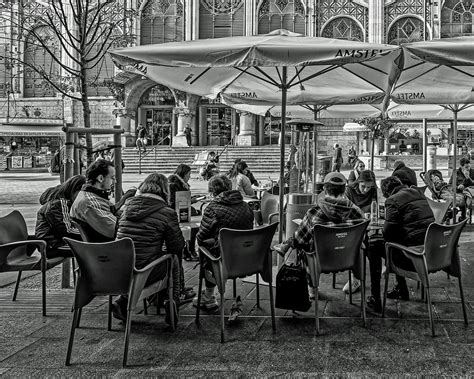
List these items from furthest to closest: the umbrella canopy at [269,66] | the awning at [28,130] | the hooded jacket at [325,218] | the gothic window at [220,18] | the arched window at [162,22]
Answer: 1. the arched window at [162,22]
2. the gothic window at [220,18]
3. the awning at [28,130]
4. the hooded jacket at [325,218]
5. the umbrella canopy at [269,66]

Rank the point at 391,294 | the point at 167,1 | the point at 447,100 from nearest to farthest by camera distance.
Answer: the point at 391,294 → the point at 447,100 → the point at 167,1

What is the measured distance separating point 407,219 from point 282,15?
1311 inches

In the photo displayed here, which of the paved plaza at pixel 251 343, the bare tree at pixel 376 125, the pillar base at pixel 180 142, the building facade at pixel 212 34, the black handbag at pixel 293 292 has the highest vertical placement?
the building facade at pixel 212 34

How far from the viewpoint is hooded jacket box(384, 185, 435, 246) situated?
527cm

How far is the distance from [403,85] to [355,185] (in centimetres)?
187

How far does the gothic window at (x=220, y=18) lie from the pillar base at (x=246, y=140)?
7.45 metres

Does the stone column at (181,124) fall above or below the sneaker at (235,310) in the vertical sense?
above

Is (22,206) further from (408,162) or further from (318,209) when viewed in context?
(408,162)

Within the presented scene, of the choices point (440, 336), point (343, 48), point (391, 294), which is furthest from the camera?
point (391, 294)

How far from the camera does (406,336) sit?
4.68m

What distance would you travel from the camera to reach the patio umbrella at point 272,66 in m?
5.00

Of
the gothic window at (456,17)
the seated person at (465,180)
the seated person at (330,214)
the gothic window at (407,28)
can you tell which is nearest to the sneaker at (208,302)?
the seated person at (330,214)

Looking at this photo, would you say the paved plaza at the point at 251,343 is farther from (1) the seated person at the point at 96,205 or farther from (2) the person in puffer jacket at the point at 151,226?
(1) the seated person at the point at 96,205

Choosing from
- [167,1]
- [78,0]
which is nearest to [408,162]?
[167,1]
